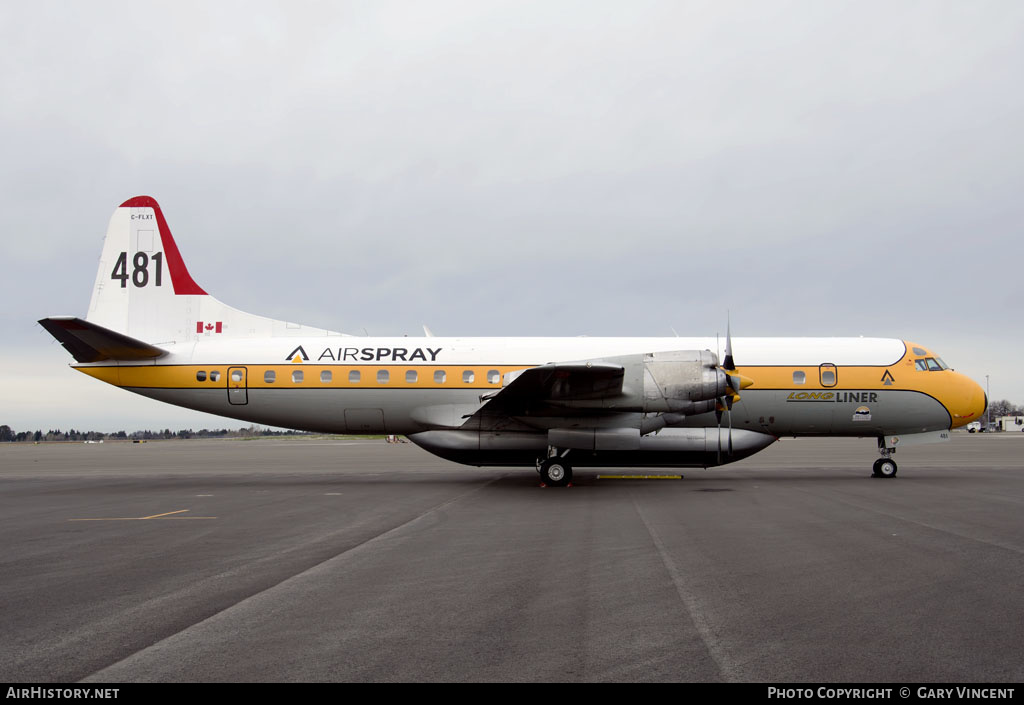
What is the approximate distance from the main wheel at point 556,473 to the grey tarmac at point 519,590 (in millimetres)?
3180

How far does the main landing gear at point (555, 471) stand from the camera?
17.3 metres

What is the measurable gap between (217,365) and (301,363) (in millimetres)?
2311

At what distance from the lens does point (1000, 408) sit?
154 metres

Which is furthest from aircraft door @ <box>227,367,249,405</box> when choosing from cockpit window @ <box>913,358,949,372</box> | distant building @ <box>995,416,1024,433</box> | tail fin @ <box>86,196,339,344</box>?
distant building @ <box>995,416,1024,433</box>

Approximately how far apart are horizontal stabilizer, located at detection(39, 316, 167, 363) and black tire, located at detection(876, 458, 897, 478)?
64.3ft

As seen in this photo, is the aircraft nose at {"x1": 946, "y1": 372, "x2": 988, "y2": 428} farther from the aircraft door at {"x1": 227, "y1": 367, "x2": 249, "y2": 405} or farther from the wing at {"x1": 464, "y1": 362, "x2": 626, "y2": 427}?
the aircraft door at {"x1": 227, "y1": 367, "x2": 249, "y2": 405}

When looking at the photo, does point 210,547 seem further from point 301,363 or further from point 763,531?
point 301,363

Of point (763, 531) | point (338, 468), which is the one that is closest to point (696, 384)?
point (763, 531)

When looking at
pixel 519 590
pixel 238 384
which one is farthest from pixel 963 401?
pixel 238 384

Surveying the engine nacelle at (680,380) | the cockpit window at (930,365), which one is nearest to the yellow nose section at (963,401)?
the cockpit window at (930,365)

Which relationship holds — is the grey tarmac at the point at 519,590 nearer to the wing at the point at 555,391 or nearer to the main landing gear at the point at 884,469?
the wing at the point at 555,391

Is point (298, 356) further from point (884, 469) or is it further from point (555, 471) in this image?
point (884, 469)

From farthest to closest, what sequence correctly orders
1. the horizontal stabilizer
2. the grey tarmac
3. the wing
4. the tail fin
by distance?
the tail fin, the horizontal stabilizer, the wing, the grey tarmac

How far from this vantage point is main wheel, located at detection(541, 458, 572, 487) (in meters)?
17.3
